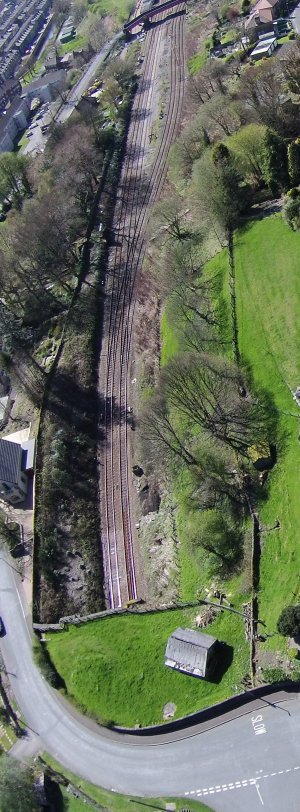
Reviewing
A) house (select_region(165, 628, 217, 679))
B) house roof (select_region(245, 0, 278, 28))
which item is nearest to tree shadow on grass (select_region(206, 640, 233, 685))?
house (select_region(165, 628, 217, 679))

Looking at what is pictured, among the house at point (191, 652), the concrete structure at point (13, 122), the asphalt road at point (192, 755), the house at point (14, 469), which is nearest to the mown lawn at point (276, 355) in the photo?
the house at point (191, 652)

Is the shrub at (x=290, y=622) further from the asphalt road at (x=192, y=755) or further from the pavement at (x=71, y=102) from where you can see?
the pavement at (x=71, y=102)

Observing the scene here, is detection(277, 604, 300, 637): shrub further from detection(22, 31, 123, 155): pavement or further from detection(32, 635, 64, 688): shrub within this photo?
detection(22, 31, 123, 155): pavement

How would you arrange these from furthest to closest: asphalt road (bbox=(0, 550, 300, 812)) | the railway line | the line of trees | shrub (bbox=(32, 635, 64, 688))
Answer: the railway line → the line of trees → shrub (bbox=(32, 635, 64, 688)) → asphalt road (bbox=(0, 550, 300, 812))

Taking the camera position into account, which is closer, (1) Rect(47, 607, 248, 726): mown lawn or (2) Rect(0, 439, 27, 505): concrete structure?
(1) Rect(47, 607, 248, 726): mown lawn

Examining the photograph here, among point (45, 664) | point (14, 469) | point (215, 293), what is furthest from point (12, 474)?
point (215, 293)

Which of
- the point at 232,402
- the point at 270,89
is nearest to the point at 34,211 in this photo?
the point at 270,89

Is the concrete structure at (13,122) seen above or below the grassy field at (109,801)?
above
